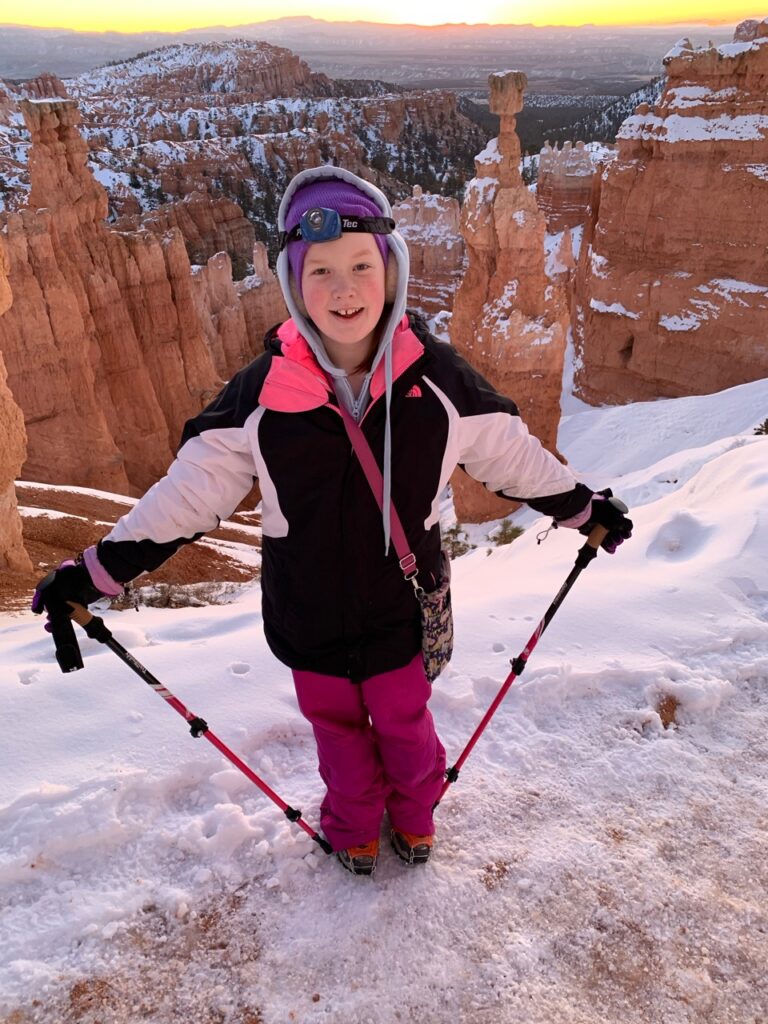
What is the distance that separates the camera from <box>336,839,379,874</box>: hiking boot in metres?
2.00

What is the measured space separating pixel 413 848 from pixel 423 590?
790 millimetres

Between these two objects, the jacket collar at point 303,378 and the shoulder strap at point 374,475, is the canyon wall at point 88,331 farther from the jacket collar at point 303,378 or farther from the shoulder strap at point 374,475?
the shoulder strap at point 374,475

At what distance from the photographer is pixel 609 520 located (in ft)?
7.04

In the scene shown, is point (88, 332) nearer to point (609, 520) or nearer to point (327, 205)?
point (327, 205)

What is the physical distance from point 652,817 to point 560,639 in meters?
→ 0.84

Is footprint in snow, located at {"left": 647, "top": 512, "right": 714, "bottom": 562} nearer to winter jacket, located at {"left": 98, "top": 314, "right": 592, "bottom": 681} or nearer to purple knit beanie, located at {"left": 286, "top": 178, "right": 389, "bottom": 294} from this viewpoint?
winter jacket, located at {"left": 98, "top": 314, "right": 592, "bottom": 681}

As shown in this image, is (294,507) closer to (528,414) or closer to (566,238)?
(528,414)

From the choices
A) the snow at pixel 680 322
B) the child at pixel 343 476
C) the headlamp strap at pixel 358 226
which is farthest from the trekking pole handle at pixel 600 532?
the snow at pixel 680 322

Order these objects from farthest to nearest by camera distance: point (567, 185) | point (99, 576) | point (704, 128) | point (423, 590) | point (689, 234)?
point (567, 185) < point (689, 234) < point (704, 128) < point (423, 590) < point (99, 576)

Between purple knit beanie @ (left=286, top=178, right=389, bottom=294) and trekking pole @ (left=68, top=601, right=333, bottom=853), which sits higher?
purple knit beanie @ (left=286, top=178, right=389, bottom=294)

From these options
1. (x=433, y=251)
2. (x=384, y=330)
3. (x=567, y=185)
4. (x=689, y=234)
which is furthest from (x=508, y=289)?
(x=567, y=185)

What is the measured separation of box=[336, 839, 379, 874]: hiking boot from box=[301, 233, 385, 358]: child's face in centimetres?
148

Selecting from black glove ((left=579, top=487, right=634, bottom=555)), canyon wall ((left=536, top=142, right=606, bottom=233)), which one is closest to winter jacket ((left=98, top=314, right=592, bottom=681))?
black glove ((left=579, top=487, right=634, bottom=555))

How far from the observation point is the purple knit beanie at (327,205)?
67.8 inches
